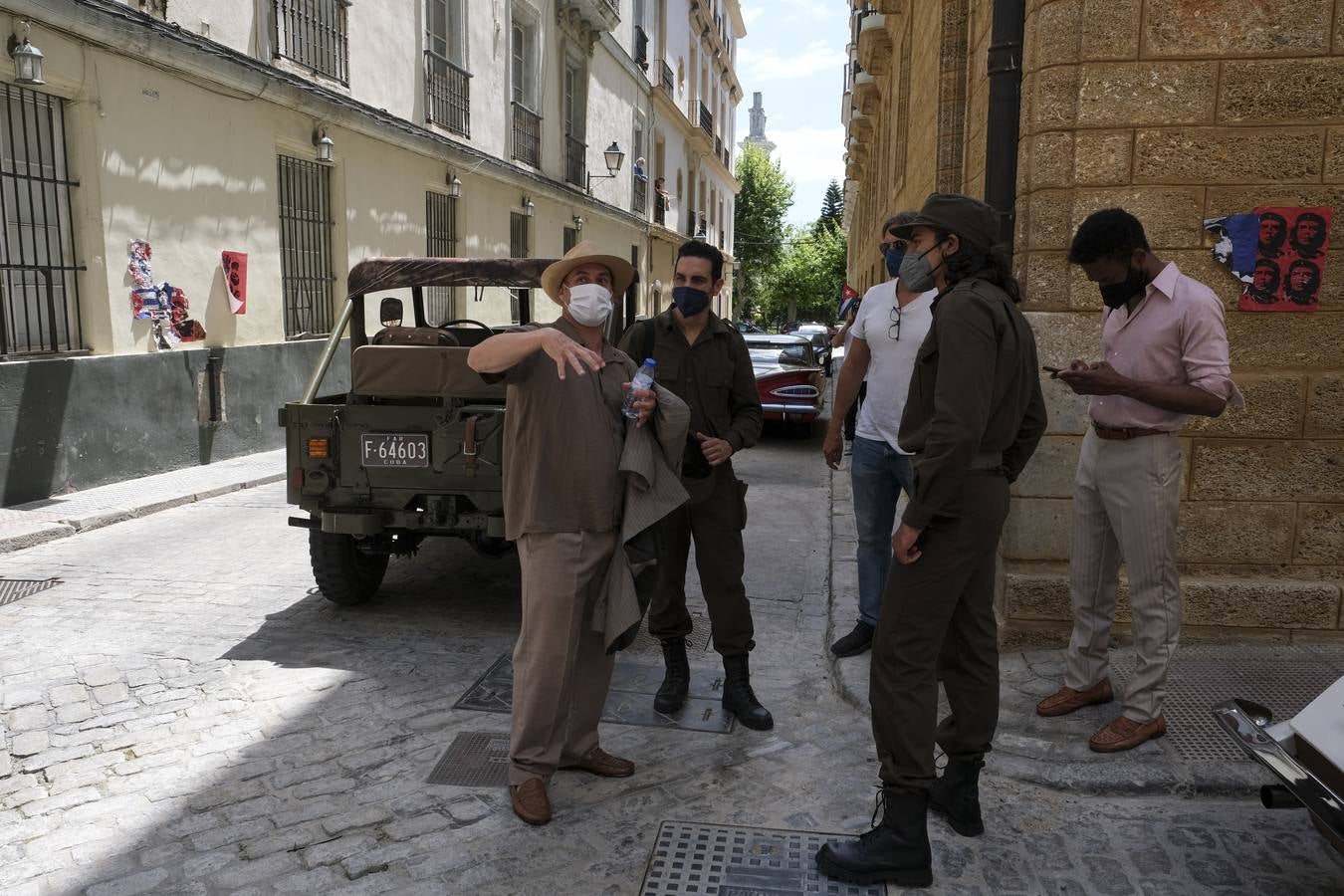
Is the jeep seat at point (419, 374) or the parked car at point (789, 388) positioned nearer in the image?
the jeep seat at point (419, 374)

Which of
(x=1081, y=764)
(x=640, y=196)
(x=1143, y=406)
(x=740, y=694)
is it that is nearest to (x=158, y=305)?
(x=740, y=694)

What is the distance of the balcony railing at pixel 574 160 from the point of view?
21.9 metres

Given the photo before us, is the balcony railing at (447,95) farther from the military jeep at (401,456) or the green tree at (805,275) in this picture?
the green tree at (805,275)

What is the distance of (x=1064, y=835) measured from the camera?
10.5 feet

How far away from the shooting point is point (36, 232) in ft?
27.1

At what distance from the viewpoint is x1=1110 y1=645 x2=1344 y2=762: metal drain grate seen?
12.1ft

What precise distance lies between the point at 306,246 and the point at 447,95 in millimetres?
4611

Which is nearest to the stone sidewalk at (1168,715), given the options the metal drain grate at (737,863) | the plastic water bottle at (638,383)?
the metal drain grate at (737,863)

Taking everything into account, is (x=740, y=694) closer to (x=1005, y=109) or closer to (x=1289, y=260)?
(x=1005, y=109)

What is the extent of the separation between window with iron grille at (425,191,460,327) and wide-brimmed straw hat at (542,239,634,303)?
12.5 m

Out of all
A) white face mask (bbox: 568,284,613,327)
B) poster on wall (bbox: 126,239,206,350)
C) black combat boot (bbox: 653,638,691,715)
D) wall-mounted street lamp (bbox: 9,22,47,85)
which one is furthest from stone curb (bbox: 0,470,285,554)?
white face mask (bbox: 568,284,613,327)

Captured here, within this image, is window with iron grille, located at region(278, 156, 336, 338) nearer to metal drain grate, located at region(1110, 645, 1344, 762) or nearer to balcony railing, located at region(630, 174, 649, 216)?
metal drain grate, located at region(1110, 645, 1344, 762)

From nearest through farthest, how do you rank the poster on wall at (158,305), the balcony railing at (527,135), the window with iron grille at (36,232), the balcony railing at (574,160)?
the window with iron grille at (36,232) → the poster on wall at (158,305) → the balcony railing at (527,135) → the balcony railing at (574,160)

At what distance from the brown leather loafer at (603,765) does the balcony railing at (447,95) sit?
13260 mm
